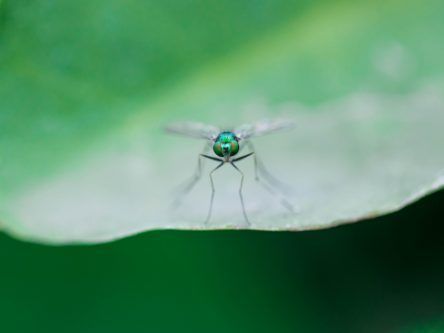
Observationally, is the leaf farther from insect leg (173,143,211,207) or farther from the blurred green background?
the blurred green background

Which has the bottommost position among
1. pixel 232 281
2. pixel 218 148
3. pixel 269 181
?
pixel 232 281

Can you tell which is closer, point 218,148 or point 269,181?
point 269,181

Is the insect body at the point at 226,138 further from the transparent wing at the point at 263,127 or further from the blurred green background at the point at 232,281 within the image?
the blurred green background at the point at 232,281

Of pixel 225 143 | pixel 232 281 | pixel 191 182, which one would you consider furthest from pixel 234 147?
pixel 232 281

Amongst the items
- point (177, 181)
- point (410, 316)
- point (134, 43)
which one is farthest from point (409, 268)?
point (134, 43)

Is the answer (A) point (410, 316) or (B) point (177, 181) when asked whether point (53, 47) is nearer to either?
(B) point (177, 181)

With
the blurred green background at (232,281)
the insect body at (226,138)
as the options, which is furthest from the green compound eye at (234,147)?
the blurred green background at (232,281)

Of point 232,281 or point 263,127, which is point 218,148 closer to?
point 263,127

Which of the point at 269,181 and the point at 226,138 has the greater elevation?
the point at 226,138
